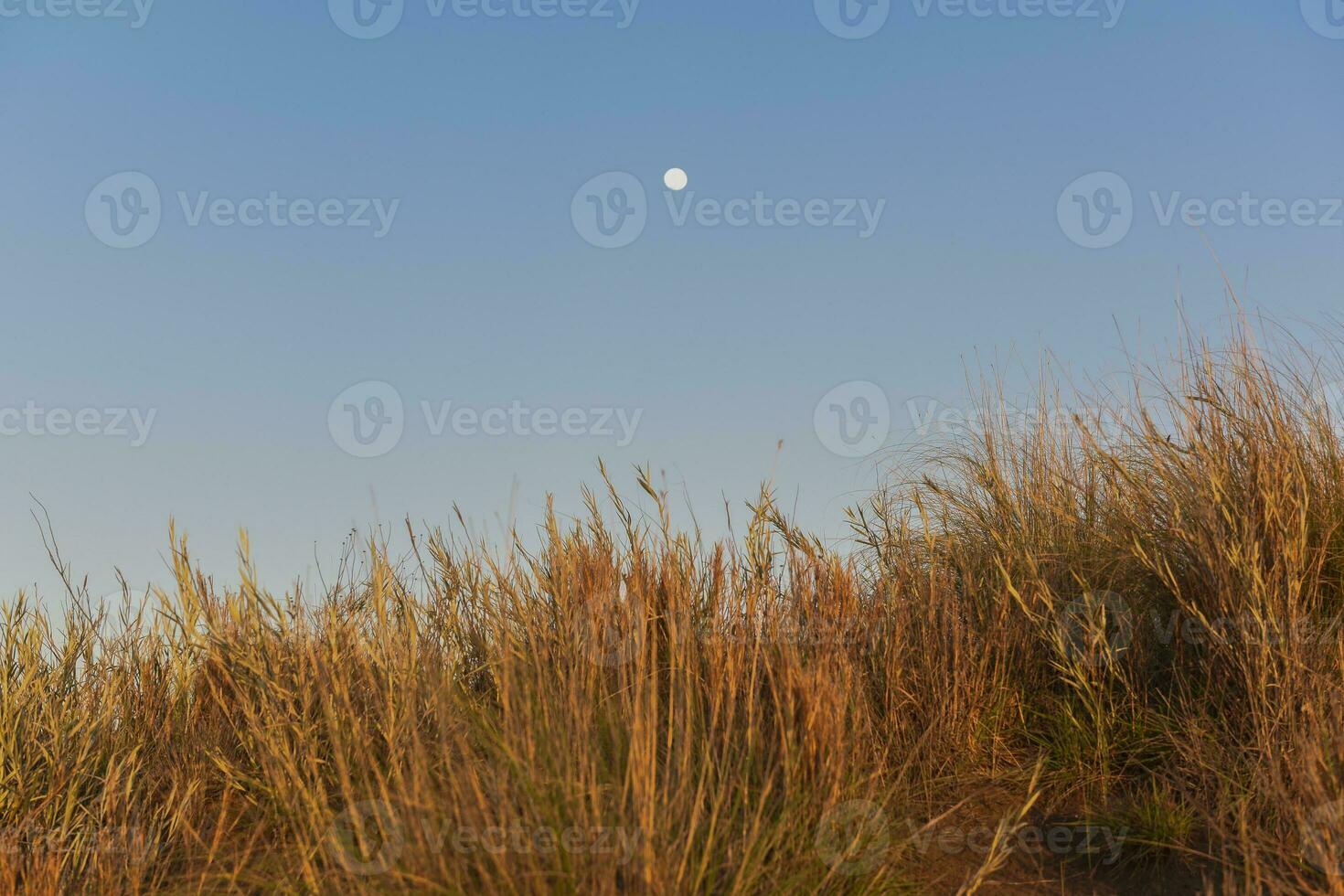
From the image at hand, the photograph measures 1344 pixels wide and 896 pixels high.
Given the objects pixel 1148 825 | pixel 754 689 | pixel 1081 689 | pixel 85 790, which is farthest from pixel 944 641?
pixel 85 790

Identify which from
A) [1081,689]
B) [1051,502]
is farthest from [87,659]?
[1051,502]

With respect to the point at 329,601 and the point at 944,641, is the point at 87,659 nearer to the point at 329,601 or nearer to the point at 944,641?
the point at 329,601

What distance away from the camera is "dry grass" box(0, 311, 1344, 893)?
2.86 meters

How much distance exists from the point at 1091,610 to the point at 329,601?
11.5 ft

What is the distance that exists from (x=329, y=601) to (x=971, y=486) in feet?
12.7

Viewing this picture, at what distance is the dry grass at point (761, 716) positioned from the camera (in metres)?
2.86

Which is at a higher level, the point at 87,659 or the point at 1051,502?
the point at 1051,502

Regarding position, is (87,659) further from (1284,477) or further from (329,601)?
(1284,477)

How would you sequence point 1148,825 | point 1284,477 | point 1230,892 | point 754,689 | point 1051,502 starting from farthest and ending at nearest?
point 1051,502 → point 1284,477 → point 1148,825 → point 754,689 → point 1230,892

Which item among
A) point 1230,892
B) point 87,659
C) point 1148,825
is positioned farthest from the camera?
point 87,659

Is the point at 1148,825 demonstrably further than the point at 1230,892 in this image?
Yes

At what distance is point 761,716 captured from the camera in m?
3.21

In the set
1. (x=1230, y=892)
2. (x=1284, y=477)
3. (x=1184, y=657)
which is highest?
(x=1284, y=477)

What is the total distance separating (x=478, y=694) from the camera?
4535 millimetres
